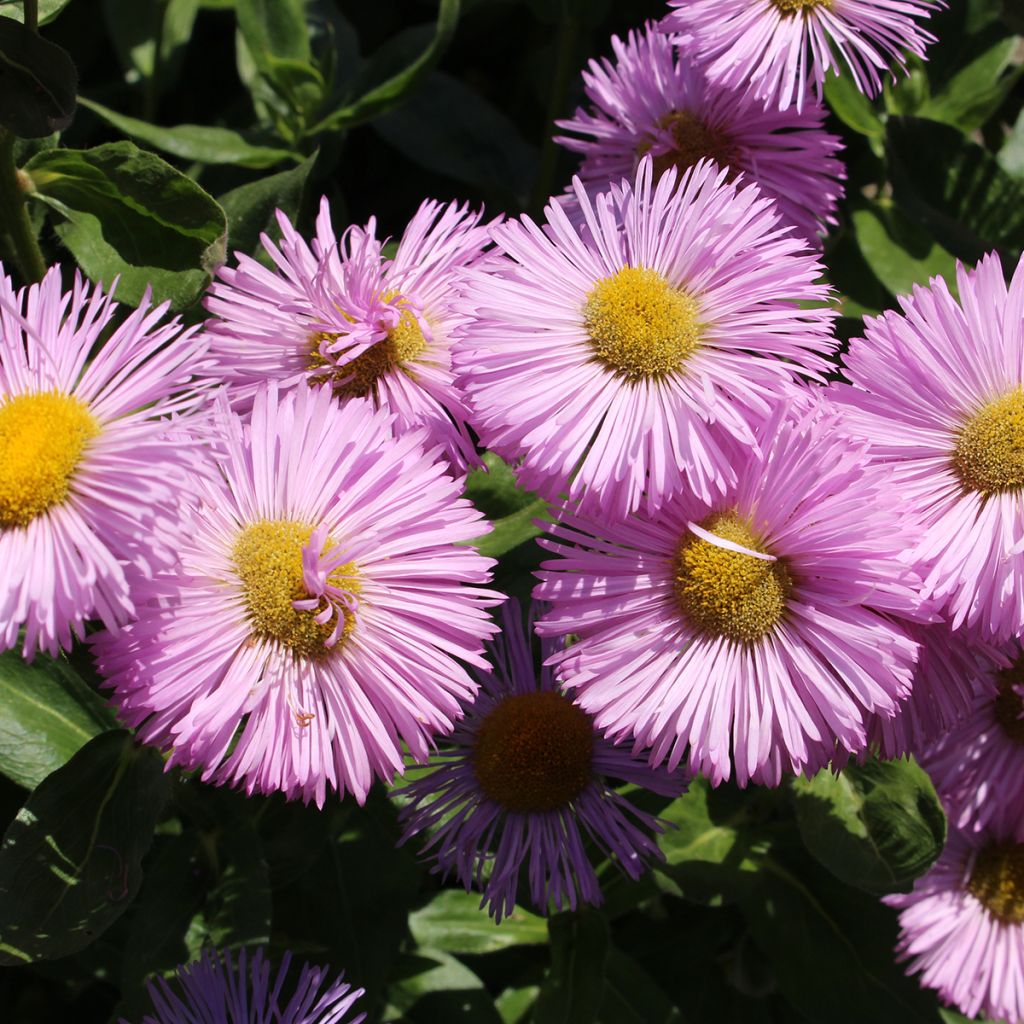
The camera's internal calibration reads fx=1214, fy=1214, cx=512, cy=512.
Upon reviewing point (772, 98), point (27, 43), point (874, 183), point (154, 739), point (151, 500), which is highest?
point (874, 183)

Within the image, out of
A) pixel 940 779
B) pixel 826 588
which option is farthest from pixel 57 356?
pixel 940 779

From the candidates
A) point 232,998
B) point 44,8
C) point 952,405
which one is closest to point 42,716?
point 232,998

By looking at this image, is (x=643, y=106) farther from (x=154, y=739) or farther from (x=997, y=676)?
(x=154, y=739)

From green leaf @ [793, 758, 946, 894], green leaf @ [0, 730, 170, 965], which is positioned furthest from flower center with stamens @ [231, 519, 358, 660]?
green leaf @ [793, 758, 946, 894]

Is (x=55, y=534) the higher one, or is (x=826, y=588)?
(x=826, y=588)

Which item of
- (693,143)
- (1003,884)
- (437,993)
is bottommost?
(437,993)

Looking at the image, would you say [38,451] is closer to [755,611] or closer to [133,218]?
[133,218]

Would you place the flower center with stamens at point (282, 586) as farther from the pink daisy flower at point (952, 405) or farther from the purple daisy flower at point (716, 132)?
the purple daisy flower at point (716, 132)
